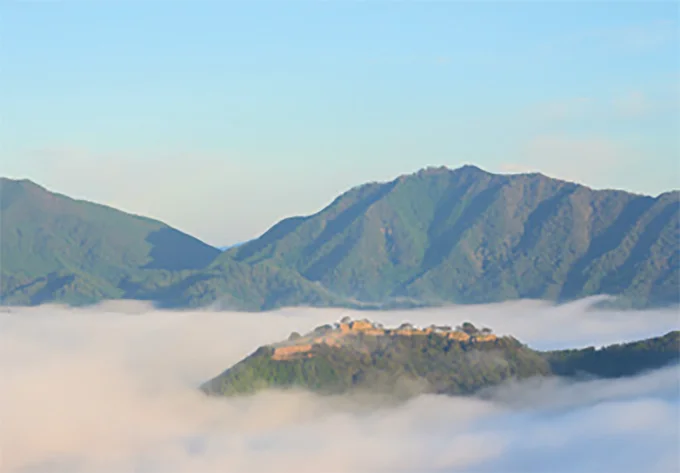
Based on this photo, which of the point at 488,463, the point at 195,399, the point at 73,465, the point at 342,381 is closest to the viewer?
the point at 488,463

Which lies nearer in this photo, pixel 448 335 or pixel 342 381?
pixel 342 381

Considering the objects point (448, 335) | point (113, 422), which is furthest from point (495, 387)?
point (113, 422)

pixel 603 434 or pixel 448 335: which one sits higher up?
pixel 448 335

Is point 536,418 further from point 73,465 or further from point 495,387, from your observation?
point 73,465

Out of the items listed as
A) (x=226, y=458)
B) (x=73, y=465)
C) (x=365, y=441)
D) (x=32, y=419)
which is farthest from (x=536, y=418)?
(x=32, y=419)

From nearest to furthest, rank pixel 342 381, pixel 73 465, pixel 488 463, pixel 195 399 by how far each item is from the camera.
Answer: pixel 488 463, pixel 73 465, pixel 342 381, pixel 195 399

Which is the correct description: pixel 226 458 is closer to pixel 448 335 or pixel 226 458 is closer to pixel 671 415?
pixel 448 335
